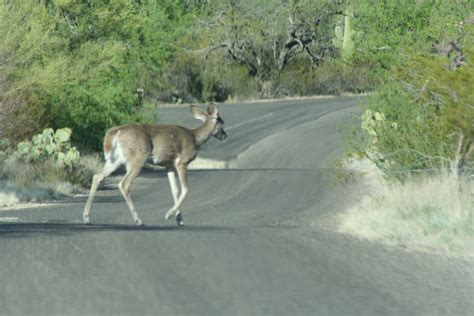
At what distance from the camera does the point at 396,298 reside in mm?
9859

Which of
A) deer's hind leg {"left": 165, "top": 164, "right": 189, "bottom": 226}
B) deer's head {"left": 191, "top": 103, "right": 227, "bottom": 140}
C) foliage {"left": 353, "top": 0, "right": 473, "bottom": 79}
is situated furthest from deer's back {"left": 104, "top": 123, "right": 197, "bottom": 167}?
foliage {"left": 353, "top": 0, "right": 473, "bottom": 79}

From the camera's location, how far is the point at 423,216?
15602mm

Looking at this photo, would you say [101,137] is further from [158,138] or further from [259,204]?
[158,138]

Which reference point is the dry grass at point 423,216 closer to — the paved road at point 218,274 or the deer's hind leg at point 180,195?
the paved road at point 218,274

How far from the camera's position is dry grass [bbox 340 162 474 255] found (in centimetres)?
1399

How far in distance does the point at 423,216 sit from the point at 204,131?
5011mm

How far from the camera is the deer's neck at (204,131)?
64.0 feet

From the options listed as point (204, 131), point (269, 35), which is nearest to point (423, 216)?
point (204, 131)

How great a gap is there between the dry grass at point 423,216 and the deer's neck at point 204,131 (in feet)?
8.76

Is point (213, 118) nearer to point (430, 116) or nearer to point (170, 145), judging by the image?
point (170, 145)

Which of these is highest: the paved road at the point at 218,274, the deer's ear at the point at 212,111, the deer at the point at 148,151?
the paved road at the point at 218,274

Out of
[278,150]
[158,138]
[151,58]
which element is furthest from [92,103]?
[151,58]

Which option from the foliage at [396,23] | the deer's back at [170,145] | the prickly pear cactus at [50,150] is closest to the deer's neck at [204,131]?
the deer's back at [170,145]

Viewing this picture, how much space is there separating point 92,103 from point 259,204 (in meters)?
11.2
